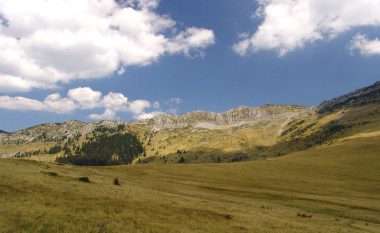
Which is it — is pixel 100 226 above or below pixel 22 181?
below

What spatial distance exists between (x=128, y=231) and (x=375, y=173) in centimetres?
15182

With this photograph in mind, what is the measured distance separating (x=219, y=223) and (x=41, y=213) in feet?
48.2

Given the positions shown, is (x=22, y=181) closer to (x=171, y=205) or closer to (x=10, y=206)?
(x=10, y=206)

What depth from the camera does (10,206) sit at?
30.4 meters

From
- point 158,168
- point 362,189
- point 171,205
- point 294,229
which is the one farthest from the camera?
point 158,168

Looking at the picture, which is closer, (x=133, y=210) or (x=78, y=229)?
(x=78, y=229)

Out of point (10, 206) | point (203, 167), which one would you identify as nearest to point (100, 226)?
point (10, 206)

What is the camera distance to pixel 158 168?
13175cm

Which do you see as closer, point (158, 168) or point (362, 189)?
point (362, 189)

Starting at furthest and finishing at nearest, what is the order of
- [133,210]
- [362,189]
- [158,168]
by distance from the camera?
[158,168] → [362,189] → [133,210]

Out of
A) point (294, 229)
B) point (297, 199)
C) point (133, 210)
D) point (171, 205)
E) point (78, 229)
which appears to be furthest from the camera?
point (297, 199)

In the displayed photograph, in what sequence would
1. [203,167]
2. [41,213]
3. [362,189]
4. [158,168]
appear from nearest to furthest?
[41,213] → [362,189] → [158,168] → [203,167]

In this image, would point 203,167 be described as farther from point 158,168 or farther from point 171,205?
point 171,205

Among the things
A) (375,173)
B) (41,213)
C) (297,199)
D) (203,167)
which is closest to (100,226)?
(41,213)
